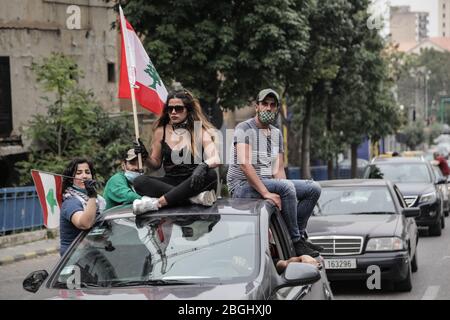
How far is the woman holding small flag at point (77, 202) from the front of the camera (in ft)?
24.5

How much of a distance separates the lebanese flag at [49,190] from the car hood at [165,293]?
2.35m

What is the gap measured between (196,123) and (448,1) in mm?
105554

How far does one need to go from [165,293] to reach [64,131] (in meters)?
18.9

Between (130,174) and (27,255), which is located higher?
(130,174)

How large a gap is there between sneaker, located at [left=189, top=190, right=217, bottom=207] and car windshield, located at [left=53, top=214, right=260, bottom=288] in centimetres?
23

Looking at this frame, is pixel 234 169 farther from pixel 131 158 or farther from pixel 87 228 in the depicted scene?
pixel 87 228

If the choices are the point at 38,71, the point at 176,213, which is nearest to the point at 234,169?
the point at 176,213

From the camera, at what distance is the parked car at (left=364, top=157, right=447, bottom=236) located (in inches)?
809

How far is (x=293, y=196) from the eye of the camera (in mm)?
8391

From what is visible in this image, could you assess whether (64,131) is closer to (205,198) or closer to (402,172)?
(402,172)

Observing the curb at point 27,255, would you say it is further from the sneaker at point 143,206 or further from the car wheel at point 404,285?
the sneaker at point 143,206

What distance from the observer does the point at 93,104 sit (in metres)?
25.5

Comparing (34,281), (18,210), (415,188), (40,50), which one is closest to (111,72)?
(40,50)

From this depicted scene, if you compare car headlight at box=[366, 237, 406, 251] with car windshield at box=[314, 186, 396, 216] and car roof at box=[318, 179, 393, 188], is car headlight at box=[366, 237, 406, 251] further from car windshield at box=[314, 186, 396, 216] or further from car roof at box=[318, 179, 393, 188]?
car roof at box=[318, 179, 393, 188]
